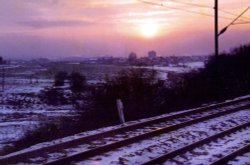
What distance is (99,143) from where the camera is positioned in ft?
48.5

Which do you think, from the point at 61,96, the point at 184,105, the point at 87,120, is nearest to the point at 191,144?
the point at 87,120

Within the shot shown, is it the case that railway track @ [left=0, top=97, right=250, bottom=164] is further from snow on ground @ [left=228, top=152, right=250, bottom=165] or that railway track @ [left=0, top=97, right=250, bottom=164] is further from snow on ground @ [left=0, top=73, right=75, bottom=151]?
snow on ground @ [left=0, top=73, right=75, bottom=151]

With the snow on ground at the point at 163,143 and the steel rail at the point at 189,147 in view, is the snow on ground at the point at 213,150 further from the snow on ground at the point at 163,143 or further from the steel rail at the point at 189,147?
the snow on ground at the point at 163,143

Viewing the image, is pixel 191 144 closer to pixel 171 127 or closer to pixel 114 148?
pixel 114 148

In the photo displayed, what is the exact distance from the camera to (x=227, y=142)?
15305 mm

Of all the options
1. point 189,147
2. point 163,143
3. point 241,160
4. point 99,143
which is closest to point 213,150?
point 189,147

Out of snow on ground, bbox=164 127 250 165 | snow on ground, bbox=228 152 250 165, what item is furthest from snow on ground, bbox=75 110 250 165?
snow on ground, bbox=228 152 250 165

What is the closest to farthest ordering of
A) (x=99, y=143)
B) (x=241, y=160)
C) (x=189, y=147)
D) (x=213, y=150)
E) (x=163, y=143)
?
(x=241, y=160), (x=213, y=150), (x=189, y=147), (x=99, y=143), (x=163, y=143)

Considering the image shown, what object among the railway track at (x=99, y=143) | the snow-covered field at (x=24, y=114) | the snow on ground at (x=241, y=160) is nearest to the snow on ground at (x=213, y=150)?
the snow on ground at (x=241, y=160)

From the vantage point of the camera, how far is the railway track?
40.2ft

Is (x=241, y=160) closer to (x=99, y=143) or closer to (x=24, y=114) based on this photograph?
(x=99, y=143)

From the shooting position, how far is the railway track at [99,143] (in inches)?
483

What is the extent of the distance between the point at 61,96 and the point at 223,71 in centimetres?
1515

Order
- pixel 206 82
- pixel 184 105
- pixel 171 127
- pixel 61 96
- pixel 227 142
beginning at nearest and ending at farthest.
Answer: pixel 227 142
pixel 171 127
pixel 184 105
pixel 206 82
pixel 61 96
